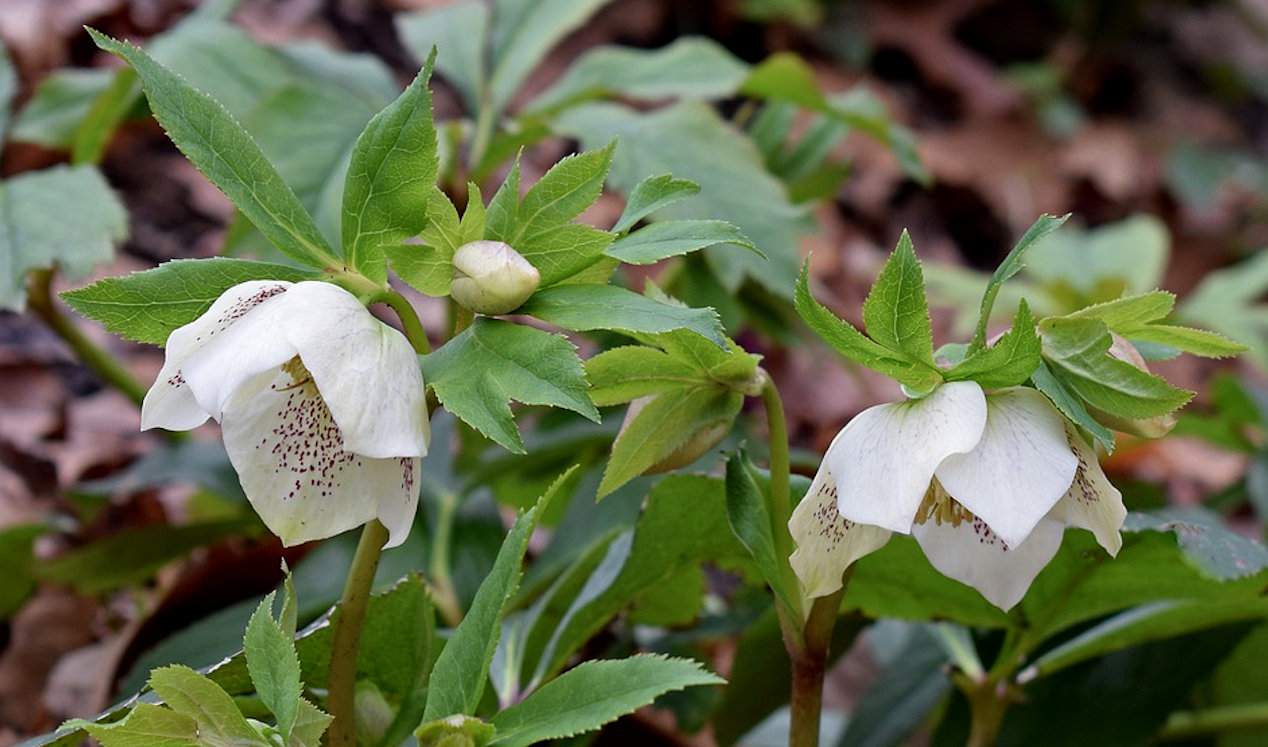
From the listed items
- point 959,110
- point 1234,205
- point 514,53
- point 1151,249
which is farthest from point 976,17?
point 514,53

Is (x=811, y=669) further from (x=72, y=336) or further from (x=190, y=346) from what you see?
(x=72, y=336)

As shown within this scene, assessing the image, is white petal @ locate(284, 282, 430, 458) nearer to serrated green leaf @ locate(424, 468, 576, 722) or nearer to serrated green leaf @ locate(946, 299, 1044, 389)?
serrated green leaf @ locate(424, 468, 576, 722)

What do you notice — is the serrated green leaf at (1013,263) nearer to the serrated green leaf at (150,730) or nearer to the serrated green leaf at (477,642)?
the serrated green leaf at (477,642)

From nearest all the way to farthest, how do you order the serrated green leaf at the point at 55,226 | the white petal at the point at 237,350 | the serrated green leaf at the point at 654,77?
the white petal at the point at 237,350, the serrated green leaf at the point at 55,226, the serrated green leaf at the point at 654,77

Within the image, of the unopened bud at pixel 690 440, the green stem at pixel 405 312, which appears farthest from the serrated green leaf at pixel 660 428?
the green stem at pixel 405 312

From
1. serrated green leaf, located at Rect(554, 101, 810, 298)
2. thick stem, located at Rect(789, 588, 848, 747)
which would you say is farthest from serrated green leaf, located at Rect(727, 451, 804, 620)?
serrated green leaf, located at Rect(554, 101, 810, 298)
